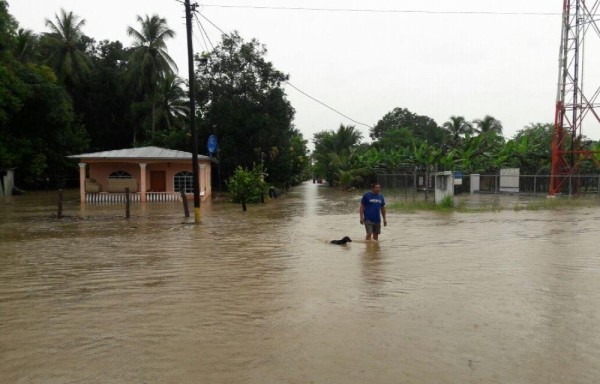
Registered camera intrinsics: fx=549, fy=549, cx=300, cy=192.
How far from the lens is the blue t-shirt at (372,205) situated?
1288 centimetres

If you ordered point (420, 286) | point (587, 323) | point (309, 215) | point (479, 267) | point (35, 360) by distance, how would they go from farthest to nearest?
point (309, 215) < point (479, 267) < point (420, 286) < point (587, 323) < point (35, 360)

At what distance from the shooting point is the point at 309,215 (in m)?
23.0

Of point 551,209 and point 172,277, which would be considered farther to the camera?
point 551,209

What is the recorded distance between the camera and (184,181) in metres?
34.9

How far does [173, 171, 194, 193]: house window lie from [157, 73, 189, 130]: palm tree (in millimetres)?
16440

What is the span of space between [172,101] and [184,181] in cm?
1894

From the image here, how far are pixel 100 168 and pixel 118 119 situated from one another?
22.4 metres

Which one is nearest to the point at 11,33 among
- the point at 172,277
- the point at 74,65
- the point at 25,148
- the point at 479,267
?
the point at 25,148

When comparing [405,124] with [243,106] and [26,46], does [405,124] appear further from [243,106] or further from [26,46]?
[26,46]

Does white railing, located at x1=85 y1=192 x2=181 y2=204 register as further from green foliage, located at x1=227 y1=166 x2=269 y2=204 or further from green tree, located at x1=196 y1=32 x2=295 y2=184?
green tree, located at x1=196 y1=32 x2=295 y2=184

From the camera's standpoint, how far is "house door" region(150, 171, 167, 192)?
3544 centimetres

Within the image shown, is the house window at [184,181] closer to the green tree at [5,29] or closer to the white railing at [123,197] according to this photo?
the white railing at [123,197]

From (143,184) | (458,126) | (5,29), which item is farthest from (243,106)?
(458,126)

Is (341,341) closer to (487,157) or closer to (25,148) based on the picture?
(487,157)
